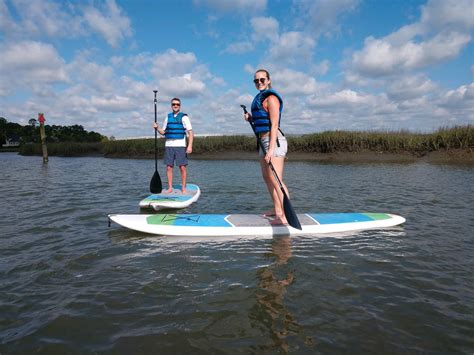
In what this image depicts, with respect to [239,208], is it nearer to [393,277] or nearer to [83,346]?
[393,277]

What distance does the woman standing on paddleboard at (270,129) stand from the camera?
5.26 m

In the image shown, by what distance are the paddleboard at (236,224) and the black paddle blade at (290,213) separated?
0.20 meters

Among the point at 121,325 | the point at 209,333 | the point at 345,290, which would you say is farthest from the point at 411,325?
the point at 121,325

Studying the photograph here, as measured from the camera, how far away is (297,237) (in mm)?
5242

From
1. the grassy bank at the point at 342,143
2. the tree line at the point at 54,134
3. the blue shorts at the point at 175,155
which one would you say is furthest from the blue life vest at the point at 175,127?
the tree line at the point at 54,134

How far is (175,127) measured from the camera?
8.12m

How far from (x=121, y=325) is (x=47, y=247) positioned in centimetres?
272

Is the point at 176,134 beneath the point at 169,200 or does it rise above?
above

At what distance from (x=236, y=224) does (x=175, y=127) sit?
3.71 meters

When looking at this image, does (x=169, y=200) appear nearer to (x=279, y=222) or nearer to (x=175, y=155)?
(x=175, y=155)

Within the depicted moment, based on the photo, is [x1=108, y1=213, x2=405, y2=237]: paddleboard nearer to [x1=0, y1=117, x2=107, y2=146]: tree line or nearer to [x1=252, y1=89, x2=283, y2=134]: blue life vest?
[x1=252, y1=89, x2=283, y2=134]: blue life vest

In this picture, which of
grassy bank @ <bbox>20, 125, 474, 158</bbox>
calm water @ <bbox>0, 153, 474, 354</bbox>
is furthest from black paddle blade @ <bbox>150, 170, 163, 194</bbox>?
grassy bank @ <bbox>20, 125, 474, 158</bbox>

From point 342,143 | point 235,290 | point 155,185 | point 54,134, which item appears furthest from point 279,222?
point 54,134

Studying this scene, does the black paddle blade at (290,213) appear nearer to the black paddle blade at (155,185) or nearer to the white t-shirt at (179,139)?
the white t-shirt at (179,139)
